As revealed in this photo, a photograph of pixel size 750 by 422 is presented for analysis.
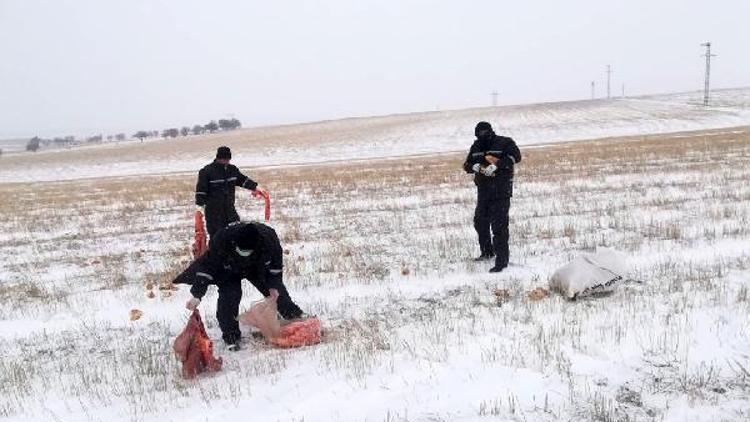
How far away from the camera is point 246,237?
18.3 feet

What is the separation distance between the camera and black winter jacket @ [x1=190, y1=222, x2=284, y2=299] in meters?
5.57

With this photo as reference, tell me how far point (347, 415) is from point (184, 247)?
8016 millimetres

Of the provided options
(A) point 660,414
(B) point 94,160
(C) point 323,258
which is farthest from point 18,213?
(B) point 94,160

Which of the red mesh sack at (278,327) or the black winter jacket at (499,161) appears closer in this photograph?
the red mesh sack at (278,327)

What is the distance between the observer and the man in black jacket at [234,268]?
557cm

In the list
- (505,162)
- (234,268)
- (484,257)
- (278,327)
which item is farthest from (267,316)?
(505,162)

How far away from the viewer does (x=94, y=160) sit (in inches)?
2350

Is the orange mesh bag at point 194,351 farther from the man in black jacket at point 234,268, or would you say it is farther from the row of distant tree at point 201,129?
the row of distant tree at point 201,129

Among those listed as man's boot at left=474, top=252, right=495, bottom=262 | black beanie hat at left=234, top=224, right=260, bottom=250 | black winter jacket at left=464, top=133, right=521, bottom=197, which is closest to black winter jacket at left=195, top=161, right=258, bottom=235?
black beanie hat at left=234, top=224, right=260, bottom=250

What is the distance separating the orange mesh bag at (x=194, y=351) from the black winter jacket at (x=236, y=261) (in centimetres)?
34

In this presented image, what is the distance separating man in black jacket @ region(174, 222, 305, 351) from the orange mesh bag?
26 cm

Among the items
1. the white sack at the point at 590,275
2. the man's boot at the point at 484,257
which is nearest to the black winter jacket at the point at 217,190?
the man's boot at the point at 484,257

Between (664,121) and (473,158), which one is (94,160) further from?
(473,158)

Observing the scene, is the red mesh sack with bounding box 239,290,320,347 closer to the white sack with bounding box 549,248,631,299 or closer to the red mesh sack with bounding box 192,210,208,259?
the red mesh sack with bounding box 192,210,208,259
